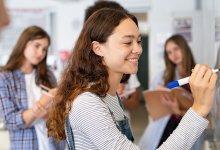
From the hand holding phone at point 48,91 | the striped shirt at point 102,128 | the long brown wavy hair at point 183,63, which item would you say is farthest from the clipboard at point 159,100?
the striped shirt at point 102,128

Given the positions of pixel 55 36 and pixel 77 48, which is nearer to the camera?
pixel 77 48

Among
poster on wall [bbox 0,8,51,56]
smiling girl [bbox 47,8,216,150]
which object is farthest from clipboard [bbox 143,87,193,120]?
poster on wall [bbox 0,8,51,56]

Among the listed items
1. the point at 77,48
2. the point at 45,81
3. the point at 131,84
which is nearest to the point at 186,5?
the point at 131,84

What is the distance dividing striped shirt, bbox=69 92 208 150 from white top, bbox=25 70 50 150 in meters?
0.83

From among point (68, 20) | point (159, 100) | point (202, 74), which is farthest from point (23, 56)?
point (68, 20)

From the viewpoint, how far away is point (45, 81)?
1855 millimetres

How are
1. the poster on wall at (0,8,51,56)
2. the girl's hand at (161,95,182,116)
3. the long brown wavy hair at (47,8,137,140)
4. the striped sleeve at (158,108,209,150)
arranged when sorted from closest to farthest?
1. the striped sleeve at (158,108,209,150)
2. the long brown wavy hair at (47,8,137,140)
3. the girl's hand at (161,95,182,116)
4. the poster on wall at (0,8,51,56)

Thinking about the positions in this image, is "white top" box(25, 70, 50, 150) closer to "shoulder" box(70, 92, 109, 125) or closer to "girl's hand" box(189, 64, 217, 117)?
"shoulder" box(70, 92, 109, 125)

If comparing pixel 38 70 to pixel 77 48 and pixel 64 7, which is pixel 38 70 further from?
pixel 64 7

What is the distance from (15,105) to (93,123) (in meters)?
0.94

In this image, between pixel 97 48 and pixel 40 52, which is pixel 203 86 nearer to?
pixel 97 48

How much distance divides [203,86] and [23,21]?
10.9ft

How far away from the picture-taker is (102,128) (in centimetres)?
81

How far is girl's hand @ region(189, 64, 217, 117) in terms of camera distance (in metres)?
0.77
